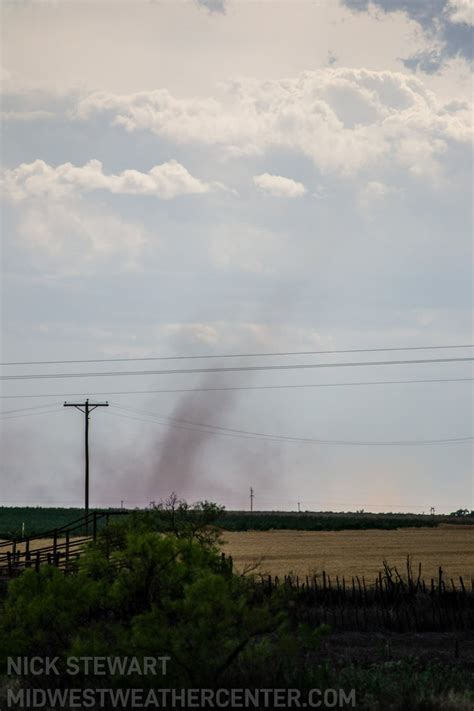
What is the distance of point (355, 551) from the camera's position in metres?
73.3

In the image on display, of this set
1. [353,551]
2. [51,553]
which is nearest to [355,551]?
[353,551]

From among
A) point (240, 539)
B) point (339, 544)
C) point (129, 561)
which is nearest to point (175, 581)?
point (129, 561)

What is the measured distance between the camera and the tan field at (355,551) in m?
55.3

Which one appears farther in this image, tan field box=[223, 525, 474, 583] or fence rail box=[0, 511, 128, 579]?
tan field box=[223, 525, 474, 583]

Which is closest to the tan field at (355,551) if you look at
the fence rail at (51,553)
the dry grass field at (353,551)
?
the dry grass field at (353,551)

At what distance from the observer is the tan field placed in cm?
5531

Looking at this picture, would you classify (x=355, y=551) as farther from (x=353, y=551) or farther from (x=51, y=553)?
(x=51, y=553)

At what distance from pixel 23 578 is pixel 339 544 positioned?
2766 inches

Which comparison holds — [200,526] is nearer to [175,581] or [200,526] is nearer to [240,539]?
[175,581]

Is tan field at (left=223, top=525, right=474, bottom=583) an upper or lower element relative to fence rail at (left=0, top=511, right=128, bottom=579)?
lower

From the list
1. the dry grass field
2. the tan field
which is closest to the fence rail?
the tan field

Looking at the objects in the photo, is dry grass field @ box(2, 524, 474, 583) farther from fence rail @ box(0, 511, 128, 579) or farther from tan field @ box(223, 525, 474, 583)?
fence rail @ box(0, 511, 128, 579)

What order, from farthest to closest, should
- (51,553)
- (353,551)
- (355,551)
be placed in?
(353,551) < (355,551) < (51,553)

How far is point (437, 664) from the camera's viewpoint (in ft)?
65.8
